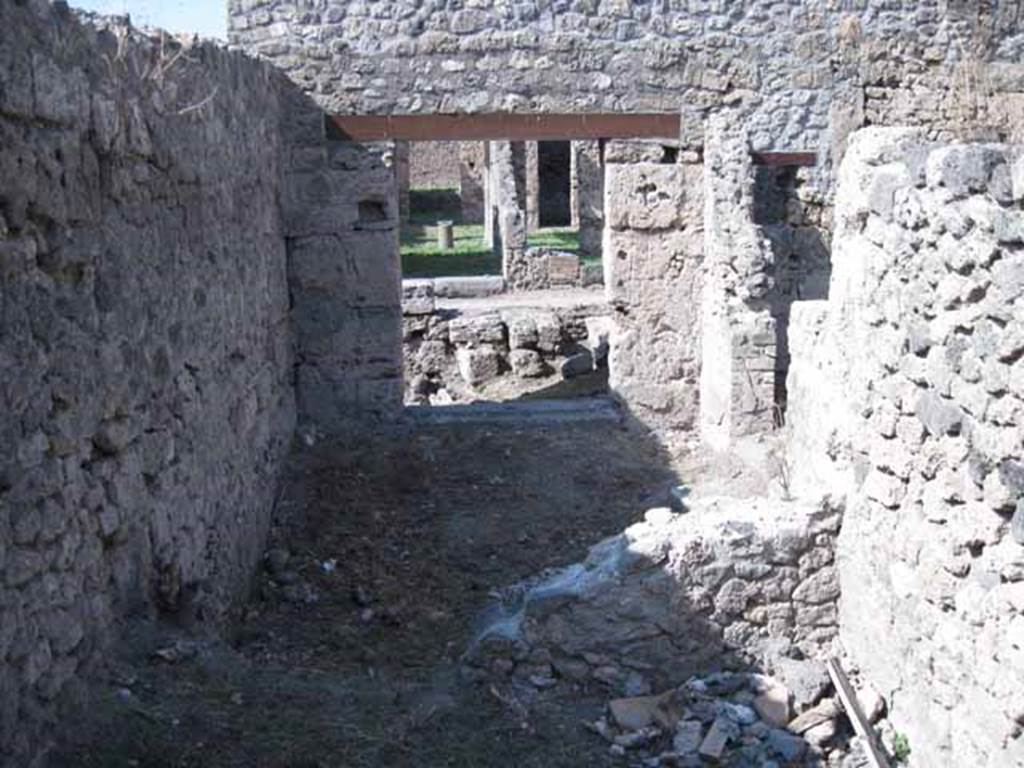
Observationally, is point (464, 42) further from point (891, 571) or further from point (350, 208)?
point (891, 571)

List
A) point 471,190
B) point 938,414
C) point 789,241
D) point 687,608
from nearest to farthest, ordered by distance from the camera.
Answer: point 938,414 < point 687,608 < point 789,241 < point 471,190

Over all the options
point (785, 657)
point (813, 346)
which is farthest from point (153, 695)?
point (813, 346)

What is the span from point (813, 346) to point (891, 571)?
1479mm

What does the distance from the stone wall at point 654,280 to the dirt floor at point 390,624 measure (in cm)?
36

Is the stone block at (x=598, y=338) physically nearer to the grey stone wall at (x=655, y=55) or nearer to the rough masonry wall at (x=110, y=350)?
the grey stone wall at (x=655, y=55)

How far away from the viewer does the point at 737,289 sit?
324 inches

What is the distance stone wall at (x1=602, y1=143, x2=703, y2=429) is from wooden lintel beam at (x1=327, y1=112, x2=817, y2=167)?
0.60 ft

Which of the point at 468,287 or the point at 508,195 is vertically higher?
the point at 508,195

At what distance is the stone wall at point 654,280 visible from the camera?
8.49 meters

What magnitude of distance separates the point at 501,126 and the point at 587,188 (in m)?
13.4

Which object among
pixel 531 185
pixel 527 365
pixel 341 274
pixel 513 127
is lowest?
pixel 527 365

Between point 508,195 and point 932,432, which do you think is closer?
point 932,432

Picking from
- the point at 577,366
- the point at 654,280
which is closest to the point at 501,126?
the point at 654,280

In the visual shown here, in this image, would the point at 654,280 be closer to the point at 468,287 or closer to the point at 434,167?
the point at 468,287
